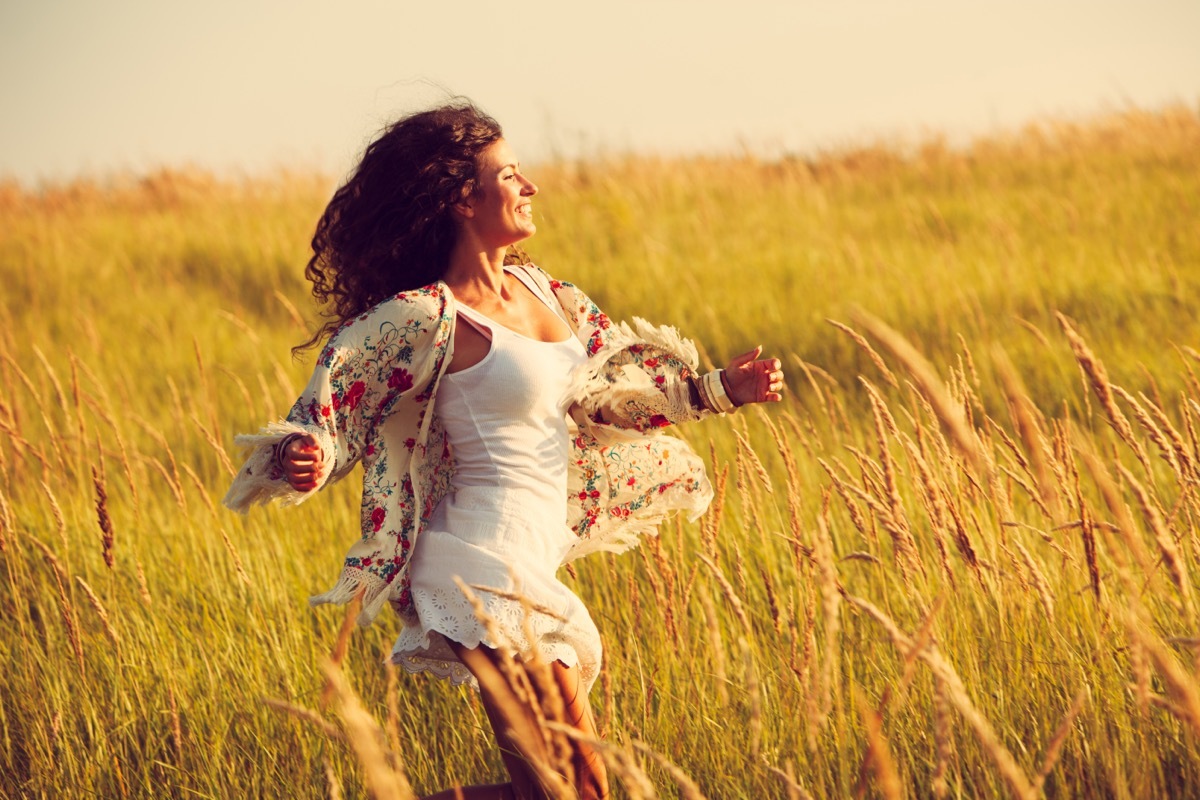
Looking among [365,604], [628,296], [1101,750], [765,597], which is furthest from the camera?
[628,296]

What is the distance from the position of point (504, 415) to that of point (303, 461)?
427mm

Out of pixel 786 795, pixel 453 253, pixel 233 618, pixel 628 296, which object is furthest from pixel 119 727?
pixel 628 296

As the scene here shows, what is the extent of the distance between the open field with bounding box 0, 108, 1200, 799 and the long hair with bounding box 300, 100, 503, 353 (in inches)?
33.4

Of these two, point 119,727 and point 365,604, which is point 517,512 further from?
point 119,727

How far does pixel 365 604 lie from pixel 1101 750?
1.45 meters

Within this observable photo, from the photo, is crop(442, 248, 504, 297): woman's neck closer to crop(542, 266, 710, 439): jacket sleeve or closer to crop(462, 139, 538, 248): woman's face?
crop(462, 139, 538, 248): woman's face

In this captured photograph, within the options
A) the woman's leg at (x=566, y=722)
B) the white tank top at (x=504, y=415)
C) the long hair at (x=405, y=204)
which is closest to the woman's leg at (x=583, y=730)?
the woman's leg at (x=566, y=722)

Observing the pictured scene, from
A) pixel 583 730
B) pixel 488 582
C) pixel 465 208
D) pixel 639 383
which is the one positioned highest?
pixel 465 208

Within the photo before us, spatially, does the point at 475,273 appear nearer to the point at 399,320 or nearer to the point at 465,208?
the point at 465,208

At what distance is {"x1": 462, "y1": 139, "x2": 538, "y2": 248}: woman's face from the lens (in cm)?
236

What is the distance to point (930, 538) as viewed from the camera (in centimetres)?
331

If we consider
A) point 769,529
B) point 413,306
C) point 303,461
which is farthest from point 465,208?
point 769,529

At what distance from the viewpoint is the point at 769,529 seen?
3.55m

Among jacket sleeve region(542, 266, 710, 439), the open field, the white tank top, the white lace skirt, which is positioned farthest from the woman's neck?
the open field
